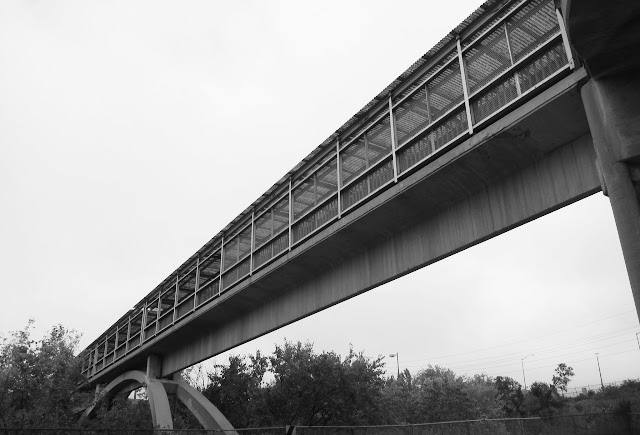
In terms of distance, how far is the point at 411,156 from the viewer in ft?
43.3

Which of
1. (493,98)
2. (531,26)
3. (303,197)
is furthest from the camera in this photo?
(303,197)

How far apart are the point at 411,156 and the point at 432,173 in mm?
1474

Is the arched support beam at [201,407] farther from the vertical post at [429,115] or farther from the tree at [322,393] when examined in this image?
the vertical post at [429,115]

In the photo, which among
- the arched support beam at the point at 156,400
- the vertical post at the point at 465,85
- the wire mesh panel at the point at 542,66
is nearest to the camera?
the wire mesh panel at the point at 542,66

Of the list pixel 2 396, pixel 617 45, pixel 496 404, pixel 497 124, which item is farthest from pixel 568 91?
Answer: pixel 496 404

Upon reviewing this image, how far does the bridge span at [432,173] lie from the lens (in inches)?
399

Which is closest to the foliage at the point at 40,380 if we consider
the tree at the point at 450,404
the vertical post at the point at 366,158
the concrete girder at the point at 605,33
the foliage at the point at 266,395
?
the foliage at the point at 266,395

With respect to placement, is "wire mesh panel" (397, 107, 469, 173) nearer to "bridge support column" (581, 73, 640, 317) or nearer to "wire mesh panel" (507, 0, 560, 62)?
"wire mesh panel" (507, 0, 560, 62)

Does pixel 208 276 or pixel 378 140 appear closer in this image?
pixel 378 140

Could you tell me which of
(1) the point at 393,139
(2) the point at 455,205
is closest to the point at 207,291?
(1) the point at 393,139

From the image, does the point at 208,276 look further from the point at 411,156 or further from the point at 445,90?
the point at 445,90

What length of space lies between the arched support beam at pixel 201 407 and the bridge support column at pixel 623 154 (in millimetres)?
18703

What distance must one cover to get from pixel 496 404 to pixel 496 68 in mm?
57539

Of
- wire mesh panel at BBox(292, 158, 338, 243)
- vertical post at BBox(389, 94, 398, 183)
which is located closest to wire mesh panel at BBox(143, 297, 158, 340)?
wire mesh panel at BBox(292, 158, 338, 243)
